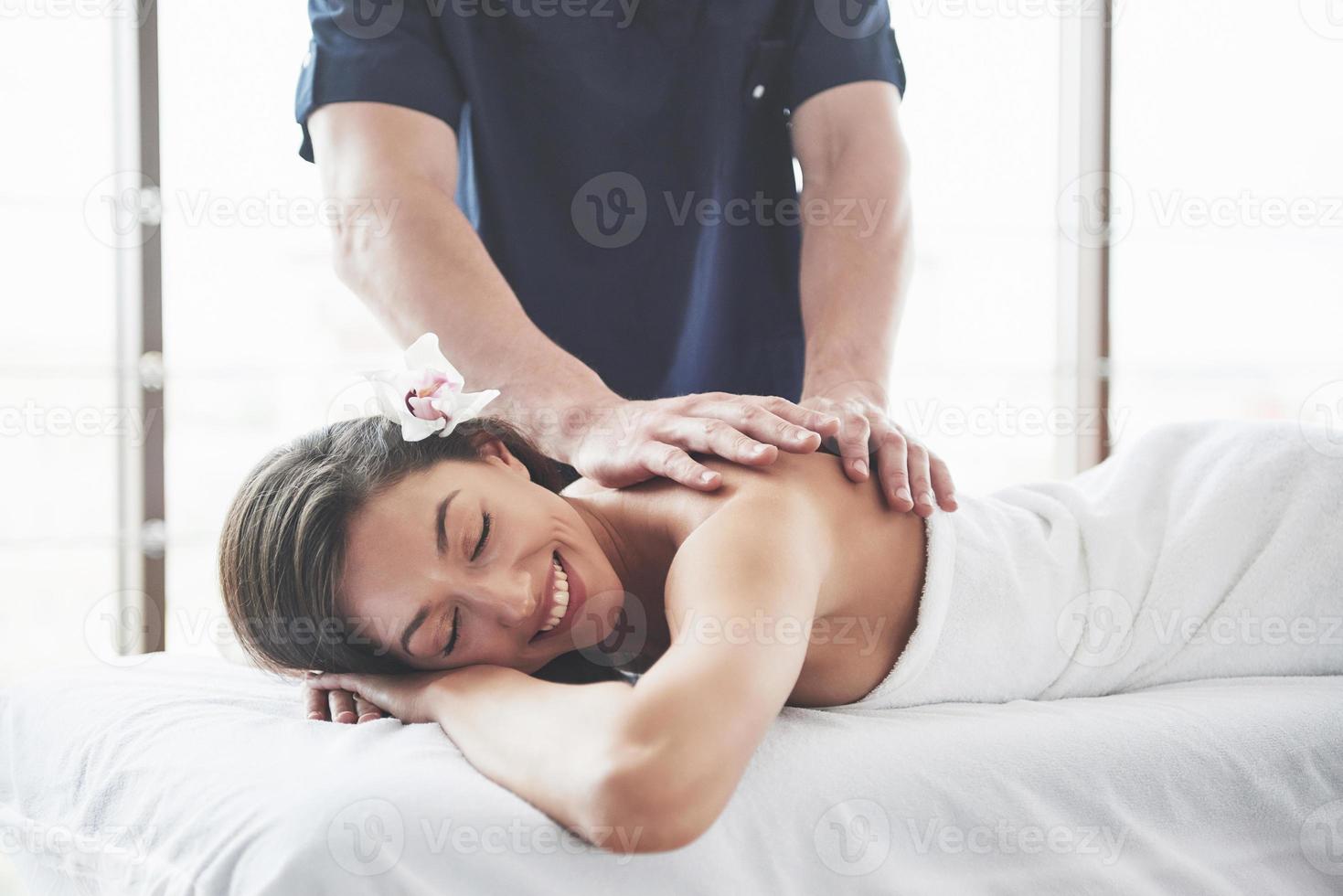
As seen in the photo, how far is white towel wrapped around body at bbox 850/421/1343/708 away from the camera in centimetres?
121

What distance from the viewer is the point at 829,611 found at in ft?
3.79

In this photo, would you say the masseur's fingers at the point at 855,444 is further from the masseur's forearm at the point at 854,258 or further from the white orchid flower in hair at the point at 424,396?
the white orchid flower in hair at the point at 424,396

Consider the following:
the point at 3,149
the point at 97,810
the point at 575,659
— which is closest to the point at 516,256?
the point at 575,659

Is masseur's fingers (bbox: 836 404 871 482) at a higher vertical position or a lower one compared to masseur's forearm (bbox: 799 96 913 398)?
lower

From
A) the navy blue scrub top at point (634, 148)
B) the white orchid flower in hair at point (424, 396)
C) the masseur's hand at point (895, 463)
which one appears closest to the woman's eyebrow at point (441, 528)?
the white orchid flower in hair at point (424, 396)

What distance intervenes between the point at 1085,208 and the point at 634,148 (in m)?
2.15

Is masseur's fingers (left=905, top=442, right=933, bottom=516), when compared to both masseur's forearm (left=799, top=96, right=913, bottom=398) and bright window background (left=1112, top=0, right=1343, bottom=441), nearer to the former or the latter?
masseur's forearm (left=799, top=96, right=913, bottom=398)

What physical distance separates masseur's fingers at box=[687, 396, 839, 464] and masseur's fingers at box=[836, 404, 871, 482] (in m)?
0.03

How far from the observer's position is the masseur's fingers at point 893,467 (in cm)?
121

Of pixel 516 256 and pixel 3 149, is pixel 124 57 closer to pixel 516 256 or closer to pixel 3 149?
pixel 3 149

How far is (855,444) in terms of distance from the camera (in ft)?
4.03

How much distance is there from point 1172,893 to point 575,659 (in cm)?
67

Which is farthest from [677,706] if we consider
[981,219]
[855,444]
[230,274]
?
[981,219]

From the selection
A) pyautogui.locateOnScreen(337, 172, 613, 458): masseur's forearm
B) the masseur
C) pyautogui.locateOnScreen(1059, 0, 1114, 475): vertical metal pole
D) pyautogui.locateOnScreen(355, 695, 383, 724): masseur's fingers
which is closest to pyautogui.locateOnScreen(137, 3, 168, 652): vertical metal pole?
the masseur
